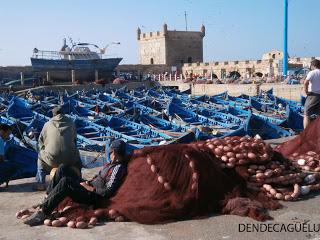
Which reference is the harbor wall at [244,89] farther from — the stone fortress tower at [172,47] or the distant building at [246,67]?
the stone fortress tower at [172,47]

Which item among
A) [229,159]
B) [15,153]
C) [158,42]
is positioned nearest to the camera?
[229,159]

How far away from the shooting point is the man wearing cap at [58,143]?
571cm

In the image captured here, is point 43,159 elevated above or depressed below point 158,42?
below

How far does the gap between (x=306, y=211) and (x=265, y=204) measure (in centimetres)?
44

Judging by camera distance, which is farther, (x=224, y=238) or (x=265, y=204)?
(x=265, y=204)

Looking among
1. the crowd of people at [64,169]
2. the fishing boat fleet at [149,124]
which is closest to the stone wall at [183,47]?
the fishing boat fleet at [149,124]

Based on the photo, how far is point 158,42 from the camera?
209 feet

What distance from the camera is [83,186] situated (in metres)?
5.05

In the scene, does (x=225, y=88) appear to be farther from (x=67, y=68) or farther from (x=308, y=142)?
(x=308, y=142)

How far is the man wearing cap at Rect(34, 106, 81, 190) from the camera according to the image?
571 centimetres

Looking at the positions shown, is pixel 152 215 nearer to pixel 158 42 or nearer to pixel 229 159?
pixel 229 159

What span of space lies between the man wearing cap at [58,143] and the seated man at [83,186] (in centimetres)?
39

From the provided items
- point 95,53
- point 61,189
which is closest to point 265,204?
point 61,189

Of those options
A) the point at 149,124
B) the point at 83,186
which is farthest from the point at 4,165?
the point at 149,124
